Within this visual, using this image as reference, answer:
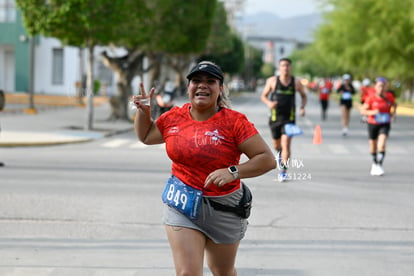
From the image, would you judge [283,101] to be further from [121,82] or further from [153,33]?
[153,33]

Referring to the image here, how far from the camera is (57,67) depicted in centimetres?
5631

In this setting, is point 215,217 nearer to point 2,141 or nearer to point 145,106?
point 145,106

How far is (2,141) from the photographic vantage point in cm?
1858

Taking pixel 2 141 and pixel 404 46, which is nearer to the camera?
pixel 2 141

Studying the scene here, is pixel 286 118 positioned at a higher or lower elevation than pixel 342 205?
higher

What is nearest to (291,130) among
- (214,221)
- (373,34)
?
(214,221)

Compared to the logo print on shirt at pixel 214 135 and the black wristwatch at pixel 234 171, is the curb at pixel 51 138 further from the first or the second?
the black wristwatch at pixel 234 171

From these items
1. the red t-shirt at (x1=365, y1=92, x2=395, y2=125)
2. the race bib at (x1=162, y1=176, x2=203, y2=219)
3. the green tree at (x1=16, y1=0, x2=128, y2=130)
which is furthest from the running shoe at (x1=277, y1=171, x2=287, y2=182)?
the green tree at (x1=16, y1=0, x2=128, y2=130)

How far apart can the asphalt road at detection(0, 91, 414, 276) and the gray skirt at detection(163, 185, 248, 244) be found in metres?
1.90

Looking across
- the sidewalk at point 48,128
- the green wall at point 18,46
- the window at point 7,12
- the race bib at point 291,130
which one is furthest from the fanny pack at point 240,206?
the window at point 7,12

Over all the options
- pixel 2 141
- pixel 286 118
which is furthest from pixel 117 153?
pixel 286 118

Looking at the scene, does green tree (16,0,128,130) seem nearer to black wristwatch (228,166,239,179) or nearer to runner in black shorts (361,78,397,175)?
runner in black shorts (361,78,397,175)

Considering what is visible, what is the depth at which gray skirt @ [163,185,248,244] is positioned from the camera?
4699mm

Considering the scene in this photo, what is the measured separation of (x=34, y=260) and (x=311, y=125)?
23.3 meters
